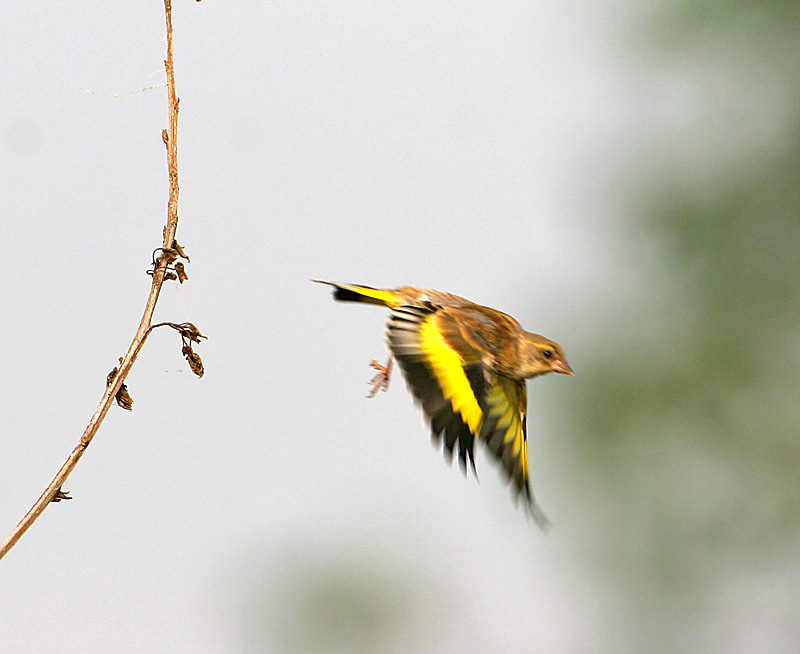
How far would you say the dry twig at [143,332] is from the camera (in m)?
0.48

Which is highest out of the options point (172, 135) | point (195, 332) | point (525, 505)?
point (172, 135)

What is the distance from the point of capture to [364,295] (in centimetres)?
98

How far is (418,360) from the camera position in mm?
886

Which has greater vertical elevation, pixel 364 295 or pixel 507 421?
pixel 364 295

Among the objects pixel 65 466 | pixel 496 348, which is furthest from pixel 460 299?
pixel 65 466

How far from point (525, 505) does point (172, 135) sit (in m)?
0.58

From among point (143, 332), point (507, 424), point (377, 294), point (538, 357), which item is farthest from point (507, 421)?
point (143, 332)

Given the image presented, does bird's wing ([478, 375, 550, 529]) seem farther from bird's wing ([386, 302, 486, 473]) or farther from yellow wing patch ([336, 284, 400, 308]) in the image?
yellow wing patch ([336, 284, 400, 308])

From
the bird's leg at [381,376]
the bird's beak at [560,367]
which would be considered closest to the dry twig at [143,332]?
the bird's leg at [381,376]

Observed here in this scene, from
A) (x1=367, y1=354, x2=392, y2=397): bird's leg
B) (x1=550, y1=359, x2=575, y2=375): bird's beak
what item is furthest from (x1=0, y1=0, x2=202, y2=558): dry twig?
(x1=550, y1=359, x2=575, y2=375): bird's beak

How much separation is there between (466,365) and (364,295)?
14cm

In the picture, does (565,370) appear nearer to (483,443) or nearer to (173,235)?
(483,443)

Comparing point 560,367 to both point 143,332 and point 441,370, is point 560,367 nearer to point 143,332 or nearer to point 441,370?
point 441,370

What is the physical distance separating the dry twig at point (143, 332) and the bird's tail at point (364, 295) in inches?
13.6
